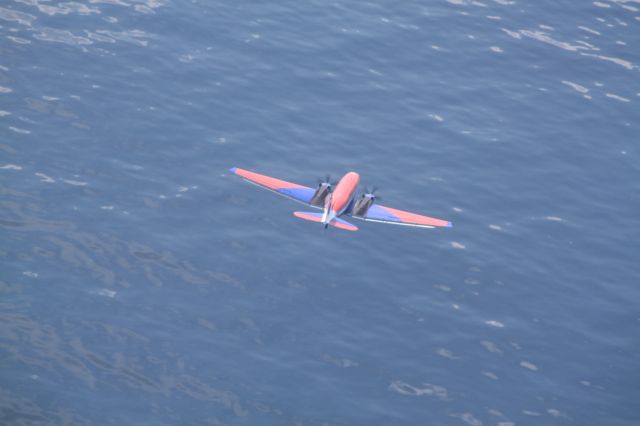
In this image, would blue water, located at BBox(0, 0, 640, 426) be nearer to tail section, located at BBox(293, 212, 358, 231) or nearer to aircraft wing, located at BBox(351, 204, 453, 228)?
aircraft wing, located at BBox(351, 204, 453, 228)

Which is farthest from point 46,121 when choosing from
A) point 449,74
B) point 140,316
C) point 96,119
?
point 449,74

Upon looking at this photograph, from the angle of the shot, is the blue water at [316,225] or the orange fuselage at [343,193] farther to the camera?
the orange fuselage at [343,193]

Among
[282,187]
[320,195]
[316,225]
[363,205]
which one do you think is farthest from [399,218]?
[282,187]

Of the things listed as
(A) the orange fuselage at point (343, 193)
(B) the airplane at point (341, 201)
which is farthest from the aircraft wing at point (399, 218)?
(A) the orange fuselage at point (343, 193)

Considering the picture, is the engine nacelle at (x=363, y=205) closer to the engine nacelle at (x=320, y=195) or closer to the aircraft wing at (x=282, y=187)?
the engine nacelle at (x=320, y=195)

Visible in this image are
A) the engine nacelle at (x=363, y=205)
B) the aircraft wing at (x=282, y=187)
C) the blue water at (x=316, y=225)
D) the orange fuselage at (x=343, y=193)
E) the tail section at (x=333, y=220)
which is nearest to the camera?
the blue water at (x=316, y=225)

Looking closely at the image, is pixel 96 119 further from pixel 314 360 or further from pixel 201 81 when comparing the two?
pixel 314 360
